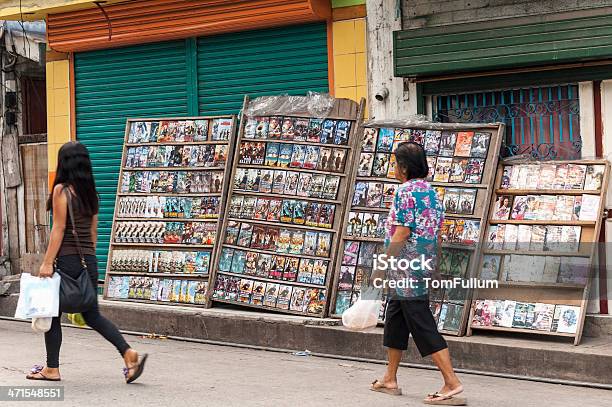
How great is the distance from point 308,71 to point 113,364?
3898 millimetres

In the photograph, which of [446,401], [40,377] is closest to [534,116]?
[446,401]

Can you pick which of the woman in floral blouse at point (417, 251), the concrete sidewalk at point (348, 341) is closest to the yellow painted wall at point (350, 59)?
the concrete sidewalk at point (348, 341)

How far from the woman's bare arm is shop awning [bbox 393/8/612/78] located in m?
3.81

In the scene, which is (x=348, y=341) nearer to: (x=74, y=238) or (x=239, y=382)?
(x=239, y=382)

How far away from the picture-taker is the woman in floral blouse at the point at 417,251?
21.6ft

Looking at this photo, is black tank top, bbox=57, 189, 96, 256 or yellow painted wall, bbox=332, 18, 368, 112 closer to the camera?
black tank top, bbox=57, 189, 96, 256

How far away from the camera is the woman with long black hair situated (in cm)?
675

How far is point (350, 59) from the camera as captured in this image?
10148 millimetres

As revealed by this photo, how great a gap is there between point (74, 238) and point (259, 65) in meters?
4.47

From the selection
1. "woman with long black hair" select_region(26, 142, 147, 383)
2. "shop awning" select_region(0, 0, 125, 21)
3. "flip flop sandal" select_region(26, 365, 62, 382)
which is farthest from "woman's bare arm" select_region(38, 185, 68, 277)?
"shop awning" select_region(0, 0, 125, 21)

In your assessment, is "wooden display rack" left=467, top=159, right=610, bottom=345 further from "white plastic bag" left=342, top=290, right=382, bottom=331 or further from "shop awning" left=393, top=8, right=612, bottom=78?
"white plastic bag" left=342, top=290, right=382, bottom=331

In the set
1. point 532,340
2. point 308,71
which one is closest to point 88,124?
point 308,71

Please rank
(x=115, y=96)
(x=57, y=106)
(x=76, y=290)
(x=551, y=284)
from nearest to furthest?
(x=76, y=290), (x=551, y=284), (x=115, y=96), (x=57, y=106)

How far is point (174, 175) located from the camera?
407 inches
